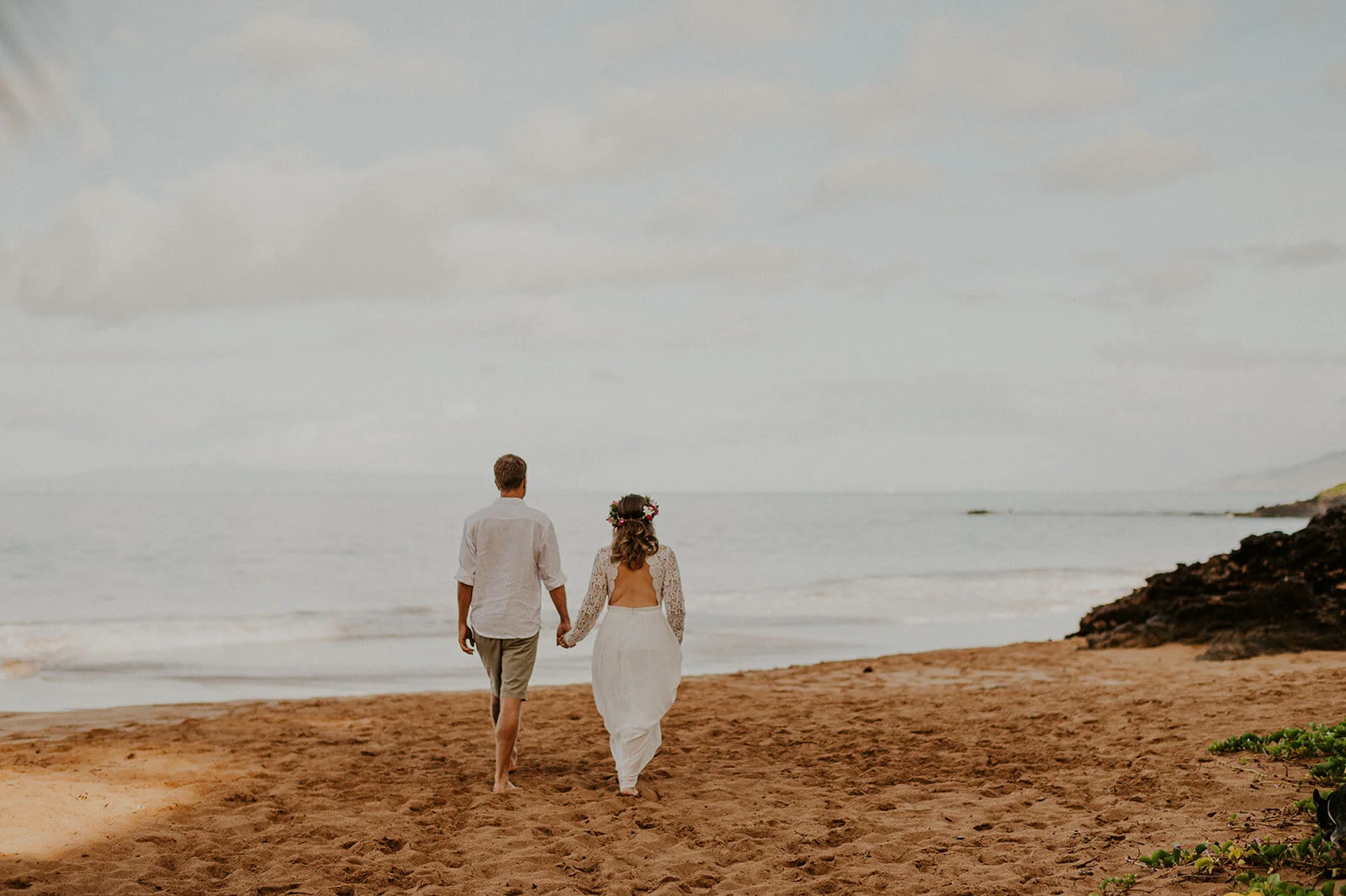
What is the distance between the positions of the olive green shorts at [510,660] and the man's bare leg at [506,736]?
0.08m

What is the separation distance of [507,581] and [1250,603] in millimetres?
10429

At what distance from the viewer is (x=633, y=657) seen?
6.23 m

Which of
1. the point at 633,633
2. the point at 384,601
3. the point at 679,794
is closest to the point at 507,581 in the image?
the point at 633,633

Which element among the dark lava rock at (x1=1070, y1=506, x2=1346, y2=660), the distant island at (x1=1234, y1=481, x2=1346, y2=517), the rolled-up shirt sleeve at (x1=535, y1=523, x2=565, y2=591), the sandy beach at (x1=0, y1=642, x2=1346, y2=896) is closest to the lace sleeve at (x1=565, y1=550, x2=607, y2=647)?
the rolled-up shirt sleeve at (x1=535, y1=523, x2=565, y2=591)

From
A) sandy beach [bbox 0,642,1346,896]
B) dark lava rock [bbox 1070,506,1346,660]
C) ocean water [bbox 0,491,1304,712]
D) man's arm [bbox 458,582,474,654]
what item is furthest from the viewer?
ocean water [bbox 0,491,1304,712]

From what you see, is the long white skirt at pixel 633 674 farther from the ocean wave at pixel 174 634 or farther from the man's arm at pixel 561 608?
the ocean wave at pixel 174 634

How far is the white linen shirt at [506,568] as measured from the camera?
6.11 metres

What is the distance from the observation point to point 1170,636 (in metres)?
13.0

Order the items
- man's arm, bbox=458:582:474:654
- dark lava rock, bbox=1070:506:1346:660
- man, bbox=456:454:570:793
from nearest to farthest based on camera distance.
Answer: man, bbox=456:454:570:793 → man's arm, bbox=458:582:474:654 → dark lava rock, bbox=1070:506:1346:660

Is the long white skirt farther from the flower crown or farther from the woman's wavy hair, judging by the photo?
the flower crown

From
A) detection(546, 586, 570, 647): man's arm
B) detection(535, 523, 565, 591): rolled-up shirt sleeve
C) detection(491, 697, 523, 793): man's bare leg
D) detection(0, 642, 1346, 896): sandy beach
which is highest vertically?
detection(535, 523, 565, 591): rolled-up shirt sleeve

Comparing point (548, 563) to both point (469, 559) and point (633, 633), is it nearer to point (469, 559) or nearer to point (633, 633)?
point (469, 559)

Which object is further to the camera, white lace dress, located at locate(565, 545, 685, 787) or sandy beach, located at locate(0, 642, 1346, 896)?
white lace dress, located at locate(565, 545, 685, 787)

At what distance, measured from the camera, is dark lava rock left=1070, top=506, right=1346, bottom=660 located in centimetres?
1187
